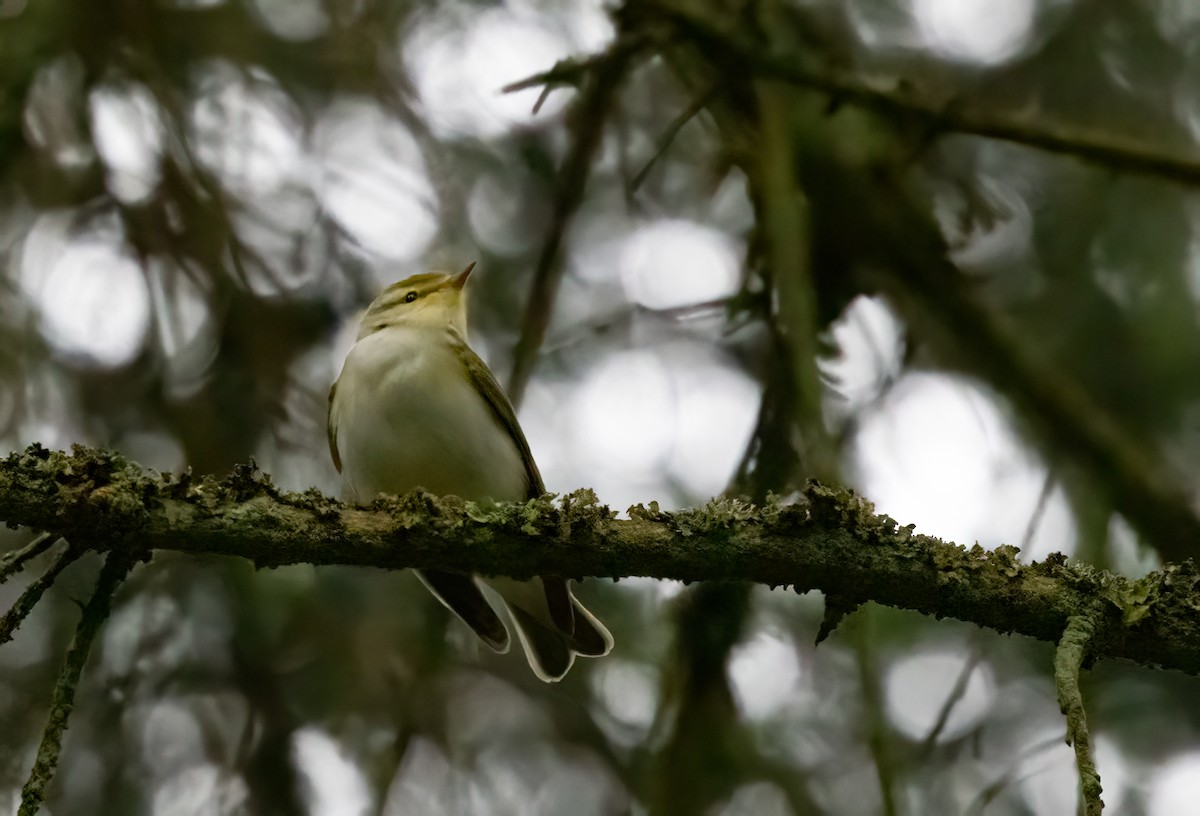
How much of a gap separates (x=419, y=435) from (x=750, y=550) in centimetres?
193

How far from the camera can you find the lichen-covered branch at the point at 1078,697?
2123mm

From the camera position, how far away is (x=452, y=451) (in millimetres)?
4609

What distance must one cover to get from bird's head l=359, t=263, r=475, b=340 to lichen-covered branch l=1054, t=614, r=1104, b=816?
3022 mm

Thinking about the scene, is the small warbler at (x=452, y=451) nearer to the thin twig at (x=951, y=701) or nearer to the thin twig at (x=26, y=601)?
the thin twig at (x=951, y=701)

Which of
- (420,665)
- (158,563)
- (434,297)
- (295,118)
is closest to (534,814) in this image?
(420,665)

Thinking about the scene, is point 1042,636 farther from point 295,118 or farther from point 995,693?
point 295,118

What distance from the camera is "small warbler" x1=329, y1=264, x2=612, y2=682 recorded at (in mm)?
4559

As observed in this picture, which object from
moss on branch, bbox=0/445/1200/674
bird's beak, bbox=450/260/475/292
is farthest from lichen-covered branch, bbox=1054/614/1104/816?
bird's beak, bbox=450/260/475/292

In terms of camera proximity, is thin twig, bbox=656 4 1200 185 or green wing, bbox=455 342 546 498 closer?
thin twig, bbox=656 4 1200 185

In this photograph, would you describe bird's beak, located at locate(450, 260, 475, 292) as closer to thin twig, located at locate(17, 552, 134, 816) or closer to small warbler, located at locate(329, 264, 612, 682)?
small warbler, located at locate(329, 264, 612, 682)

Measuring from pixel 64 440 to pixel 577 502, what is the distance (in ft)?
9.56

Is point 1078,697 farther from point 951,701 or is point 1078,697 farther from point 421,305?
point 421,305

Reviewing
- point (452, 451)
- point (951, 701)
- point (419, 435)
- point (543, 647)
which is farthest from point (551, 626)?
point (951, 701)

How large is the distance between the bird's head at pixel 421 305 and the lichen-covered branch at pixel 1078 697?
3022 millimetres
